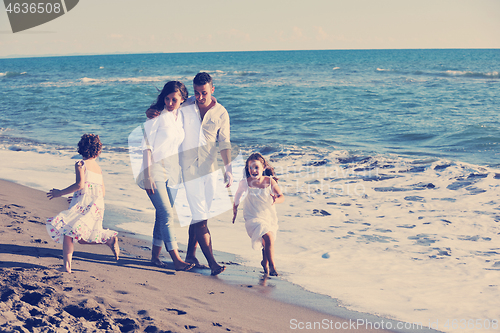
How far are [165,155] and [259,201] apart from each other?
3.51ft

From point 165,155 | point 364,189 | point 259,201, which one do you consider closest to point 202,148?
point 165,155

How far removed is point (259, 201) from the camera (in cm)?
413

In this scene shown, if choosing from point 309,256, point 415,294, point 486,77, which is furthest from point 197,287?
point 486,77

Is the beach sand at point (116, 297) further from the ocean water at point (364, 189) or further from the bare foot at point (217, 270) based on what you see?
the ocean water at point (364, 189)

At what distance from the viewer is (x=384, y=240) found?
16.7ft

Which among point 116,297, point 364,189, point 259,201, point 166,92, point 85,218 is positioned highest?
point 166,92

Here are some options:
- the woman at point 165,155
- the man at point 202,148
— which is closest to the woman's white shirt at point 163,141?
the woman at point 165,155

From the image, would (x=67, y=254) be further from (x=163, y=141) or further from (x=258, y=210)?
(x=258, y=210)

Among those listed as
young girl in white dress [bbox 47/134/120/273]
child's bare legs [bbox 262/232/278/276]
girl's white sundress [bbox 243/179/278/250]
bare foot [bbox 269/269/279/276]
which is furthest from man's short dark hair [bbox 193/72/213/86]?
bare foot [bbox 269/269/279/276]

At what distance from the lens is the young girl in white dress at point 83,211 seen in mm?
3408

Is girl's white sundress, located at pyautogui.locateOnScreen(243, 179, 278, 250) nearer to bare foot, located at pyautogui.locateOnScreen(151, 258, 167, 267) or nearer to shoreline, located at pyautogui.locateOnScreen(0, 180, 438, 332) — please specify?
shoreline, located at pyautogui.locateOnScreen(0, 180, 438, 332)

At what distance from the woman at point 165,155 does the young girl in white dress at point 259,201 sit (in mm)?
678

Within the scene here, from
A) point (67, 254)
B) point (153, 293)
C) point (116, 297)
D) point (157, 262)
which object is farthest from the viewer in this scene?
point (157, 262)

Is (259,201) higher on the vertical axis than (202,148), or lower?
lower
